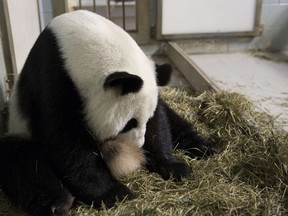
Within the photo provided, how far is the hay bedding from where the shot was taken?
2314mm

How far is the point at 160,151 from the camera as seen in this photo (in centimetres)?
276

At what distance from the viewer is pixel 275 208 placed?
2297mm

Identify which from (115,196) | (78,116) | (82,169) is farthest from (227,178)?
(78,116)

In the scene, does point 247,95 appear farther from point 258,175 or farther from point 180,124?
point 258,175

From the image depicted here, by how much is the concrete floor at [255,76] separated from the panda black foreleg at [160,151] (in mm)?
1117

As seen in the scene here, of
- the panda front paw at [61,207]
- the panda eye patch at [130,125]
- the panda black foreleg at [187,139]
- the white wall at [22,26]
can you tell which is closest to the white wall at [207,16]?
the white wall at [22,26]

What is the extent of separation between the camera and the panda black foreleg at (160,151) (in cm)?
269

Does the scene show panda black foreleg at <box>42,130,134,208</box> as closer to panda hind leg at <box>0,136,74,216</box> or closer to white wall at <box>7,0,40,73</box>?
panda hind leg at <box>0,136,74,216</box>

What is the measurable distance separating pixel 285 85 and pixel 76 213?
2879 mm

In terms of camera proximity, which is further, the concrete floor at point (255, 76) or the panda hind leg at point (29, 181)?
the concrete floor at point (255, 76)

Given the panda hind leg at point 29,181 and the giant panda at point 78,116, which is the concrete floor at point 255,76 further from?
the panda hind leg at point 29,181

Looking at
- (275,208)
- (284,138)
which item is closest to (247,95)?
(284,138)

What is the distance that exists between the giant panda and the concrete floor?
61.8 inches

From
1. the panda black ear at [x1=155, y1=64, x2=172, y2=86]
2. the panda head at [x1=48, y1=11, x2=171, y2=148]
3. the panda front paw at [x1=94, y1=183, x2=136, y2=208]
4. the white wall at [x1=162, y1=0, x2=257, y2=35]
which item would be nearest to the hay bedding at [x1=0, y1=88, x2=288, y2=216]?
the panda front paw at [x1=94, y1=183, x2=136, y2=208]
